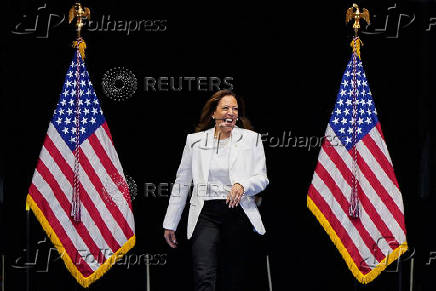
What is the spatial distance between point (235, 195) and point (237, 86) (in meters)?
1.80

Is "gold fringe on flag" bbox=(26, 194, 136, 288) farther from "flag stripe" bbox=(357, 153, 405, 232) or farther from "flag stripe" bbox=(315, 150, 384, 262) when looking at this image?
"flag stripe" bbox=(357, 153, 405, 232)

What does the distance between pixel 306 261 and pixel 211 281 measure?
5.70 feet

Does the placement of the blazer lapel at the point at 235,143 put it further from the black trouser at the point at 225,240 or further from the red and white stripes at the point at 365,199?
the red and white stripes at the point at 365,199

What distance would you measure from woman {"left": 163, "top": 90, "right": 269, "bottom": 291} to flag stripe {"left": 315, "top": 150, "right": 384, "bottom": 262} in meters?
0.89

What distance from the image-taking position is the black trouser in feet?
17.0

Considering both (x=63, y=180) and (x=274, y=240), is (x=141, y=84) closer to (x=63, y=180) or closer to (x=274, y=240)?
(x=63, y=180)

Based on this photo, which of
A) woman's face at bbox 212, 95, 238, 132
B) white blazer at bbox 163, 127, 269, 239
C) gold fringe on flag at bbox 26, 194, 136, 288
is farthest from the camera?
gold fringe on flag at bbox 26, 194, 136, 288

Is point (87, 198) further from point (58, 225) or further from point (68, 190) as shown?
point (58, 225)

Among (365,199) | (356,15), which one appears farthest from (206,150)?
(356,15)

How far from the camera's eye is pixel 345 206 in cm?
609

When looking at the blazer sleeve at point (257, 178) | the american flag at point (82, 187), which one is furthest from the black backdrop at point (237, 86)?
the blazer sleeve at point (257, 178)

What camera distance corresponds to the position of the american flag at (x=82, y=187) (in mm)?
6020

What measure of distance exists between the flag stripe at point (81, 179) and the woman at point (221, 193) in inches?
30.5

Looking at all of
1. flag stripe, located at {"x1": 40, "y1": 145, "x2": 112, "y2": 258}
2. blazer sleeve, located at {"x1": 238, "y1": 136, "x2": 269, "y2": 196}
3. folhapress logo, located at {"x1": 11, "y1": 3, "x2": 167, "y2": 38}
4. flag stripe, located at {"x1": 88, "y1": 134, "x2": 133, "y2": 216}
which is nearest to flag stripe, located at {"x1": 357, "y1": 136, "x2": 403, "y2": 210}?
blazer sleeve, located at {"x1": 238, "y1": 136, "x2": 269, "y2": 196}
